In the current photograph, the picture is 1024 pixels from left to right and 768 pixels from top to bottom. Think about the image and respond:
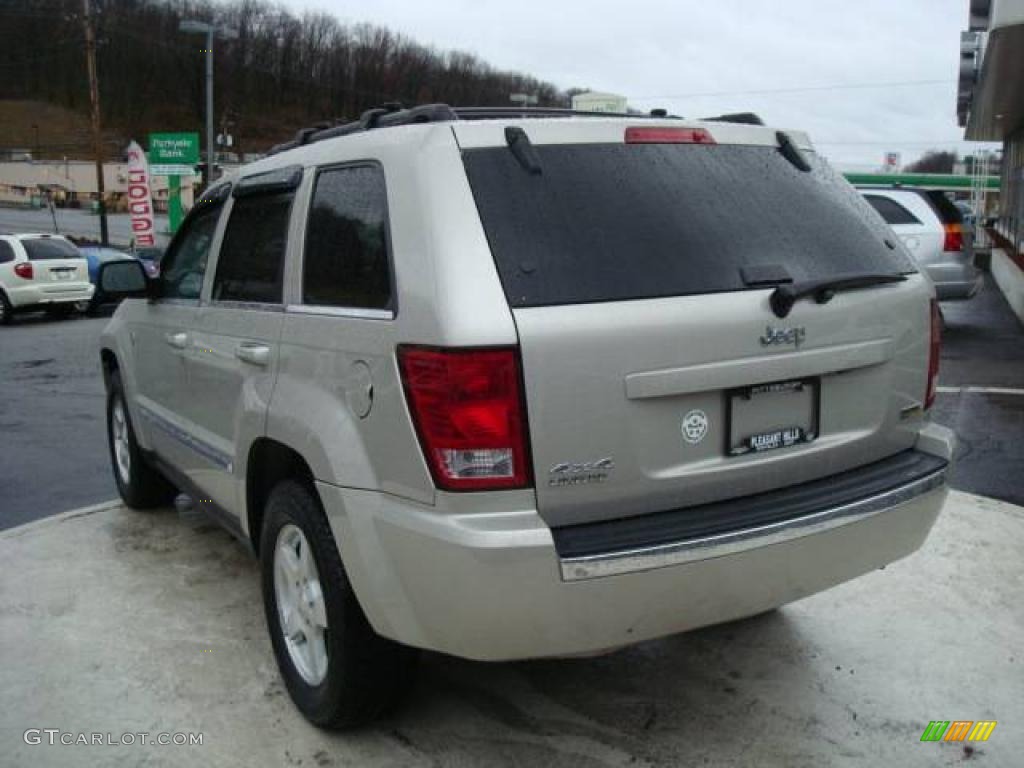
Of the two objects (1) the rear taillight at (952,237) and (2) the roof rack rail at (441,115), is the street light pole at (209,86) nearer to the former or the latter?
(1) the rear taillight at (952,237)

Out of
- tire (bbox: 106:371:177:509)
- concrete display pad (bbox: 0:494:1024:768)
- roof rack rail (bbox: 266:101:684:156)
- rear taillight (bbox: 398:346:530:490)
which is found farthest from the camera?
tire (bbox: 106:371:177:509)

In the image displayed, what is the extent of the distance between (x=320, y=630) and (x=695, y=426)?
140 centimetres

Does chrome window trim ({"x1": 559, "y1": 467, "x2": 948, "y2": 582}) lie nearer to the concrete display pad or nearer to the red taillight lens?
the concrete display pad

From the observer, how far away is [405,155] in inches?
112

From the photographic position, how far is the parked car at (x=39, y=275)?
57.8 feet

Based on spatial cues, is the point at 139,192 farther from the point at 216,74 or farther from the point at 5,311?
the point at 216,74

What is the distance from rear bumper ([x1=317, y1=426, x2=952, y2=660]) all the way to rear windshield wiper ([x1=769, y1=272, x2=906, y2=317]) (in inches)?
24.5

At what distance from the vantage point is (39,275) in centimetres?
1792

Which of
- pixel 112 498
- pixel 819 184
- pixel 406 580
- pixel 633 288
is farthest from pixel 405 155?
pixel 112 498

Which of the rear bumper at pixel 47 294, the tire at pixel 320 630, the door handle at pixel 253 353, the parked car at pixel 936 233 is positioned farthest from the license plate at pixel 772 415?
the rear bumper at pixel 47 294

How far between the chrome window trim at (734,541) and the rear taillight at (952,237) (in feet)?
38.1

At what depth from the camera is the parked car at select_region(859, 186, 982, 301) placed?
533 inches

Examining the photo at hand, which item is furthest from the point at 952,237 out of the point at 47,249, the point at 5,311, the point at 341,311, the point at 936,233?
the point at 5,311

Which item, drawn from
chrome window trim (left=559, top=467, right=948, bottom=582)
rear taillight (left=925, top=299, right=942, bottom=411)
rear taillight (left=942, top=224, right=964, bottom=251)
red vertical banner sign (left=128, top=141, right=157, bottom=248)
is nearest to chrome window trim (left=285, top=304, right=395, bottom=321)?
chrome window trim (left=559, top=467, right=948, bottom=582)
